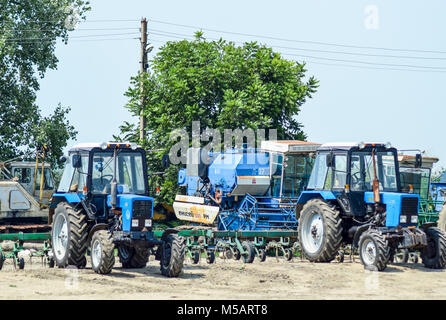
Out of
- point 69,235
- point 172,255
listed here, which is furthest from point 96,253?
point 172,255

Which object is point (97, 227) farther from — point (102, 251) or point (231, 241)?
point (231, 241)

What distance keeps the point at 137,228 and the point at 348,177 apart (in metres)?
5.29

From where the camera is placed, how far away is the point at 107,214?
53.2 feet

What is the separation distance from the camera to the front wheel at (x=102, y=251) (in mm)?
14977

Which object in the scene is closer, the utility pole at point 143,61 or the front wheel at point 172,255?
the front wheel at point 172,255

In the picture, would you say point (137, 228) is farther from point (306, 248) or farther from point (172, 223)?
point (172, 223)

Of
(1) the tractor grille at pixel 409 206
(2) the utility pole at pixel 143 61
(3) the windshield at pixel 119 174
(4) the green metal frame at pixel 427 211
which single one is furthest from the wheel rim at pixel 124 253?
(2) the utility pole at pixel 143 61

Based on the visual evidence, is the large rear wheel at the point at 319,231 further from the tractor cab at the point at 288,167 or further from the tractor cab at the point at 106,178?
the tractor cab at the point at 288,167

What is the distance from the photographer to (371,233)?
16.6 metres

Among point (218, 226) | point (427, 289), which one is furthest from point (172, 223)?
point (427, 289)

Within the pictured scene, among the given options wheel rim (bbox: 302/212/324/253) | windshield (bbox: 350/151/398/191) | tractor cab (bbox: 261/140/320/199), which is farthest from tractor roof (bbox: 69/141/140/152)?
tractor cab (bbox: 261/140/320/199)

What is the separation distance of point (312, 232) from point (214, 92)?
13.8 m

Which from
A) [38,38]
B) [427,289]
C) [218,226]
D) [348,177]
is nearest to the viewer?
[427,289]

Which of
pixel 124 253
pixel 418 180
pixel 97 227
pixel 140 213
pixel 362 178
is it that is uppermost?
pixel 418 180
